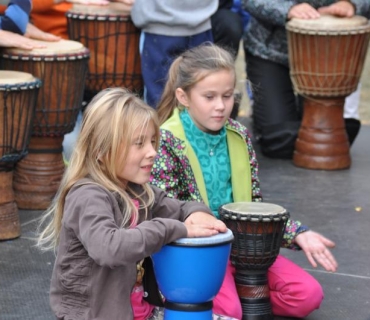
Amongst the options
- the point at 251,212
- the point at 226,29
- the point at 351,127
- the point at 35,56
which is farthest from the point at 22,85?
the point at 351,127

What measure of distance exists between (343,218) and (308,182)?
2.46 ft

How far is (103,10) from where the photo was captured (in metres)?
5.50

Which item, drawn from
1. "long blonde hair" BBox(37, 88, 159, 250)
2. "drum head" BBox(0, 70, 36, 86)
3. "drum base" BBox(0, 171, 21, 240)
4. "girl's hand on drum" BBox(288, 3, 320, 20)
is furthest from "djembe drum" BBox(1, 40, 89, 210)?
"long blonde hair" BBox(37, 88, 159, 250)

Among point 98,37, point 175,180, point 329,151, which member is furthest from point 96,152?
point 329,151

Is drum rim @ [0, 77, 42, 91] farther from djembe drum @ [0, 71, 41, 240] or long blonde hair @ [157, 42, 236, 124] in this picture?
long blonde hair @ [157, 42, 236, 124]

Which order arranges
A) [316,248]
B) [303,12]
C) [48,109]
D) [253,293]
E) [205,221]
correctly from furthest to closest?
[303,12], [48,109], [253,293], [316,248], [205,221]

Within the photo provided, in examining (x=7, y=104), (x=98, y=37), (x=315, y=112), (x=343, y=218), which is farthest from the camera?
(x=315, y=112)

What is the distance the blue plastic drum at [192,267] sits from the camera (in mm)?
2670

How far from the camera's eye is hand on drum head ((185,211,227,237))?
276 cm

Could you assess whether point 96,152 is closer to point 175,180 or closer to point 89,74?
point 175,180

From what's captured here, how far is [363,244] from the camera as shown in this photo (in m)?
4.46

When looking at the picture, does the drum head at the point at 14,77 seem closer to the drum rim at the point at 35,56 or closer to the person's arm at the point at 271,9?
the drum rim at the point at 35,56

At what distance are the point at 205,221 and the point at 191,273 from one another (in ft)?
0.70

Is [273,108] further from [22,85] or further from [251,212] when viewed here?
[251,212]
